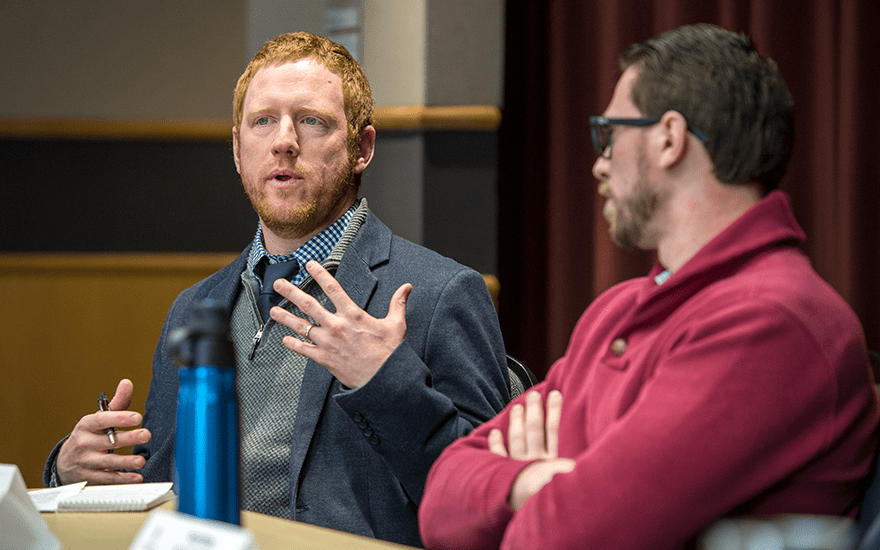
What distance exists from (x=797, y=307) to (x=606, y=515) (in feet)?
0.94

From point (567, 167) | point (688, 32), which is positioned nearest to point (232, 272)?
point (688, 32)

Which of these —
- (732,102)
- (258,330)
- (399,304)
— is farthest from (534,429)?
(258,330)

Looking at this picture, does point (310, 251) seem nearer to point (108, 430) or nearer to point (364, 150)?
point (364, 150)

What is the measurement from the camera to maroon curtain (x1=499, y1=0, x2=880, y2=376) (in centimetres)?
268

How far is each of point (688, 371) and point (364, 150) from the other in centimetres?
102

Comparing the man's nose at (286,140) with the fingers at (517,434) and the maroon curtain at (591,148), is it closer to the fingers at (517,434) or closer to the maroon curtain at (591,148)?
the fingers at (517,434)

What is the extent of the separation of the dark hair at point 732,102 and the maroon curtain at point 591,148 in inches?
70.5

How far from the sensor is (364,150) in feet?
5.64

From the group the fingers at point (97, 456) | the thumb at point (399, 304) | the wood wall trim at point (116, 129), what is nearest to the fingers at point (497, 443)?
the thumb at point (399, 304)

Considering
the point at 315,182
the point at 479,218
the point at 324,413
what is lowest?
the point at 324,413

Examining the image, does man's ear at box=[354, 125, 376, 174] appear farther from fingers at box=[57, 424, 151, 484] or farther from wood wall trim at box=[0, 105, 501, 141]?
wood wall trim at box=[0, 105, 501, 141]

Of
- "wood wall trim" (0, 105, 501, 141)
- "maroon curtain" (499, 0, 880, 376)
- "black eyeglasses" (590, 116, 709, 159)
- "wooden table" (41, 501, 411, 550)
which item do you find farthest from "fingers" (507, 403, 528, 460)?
"wood wall trim" (0, 105, 501, 141)

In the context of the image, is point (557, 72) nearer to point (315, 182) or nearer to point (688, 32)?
point (315, 182)

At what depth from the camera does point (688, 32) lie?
3.33ft
